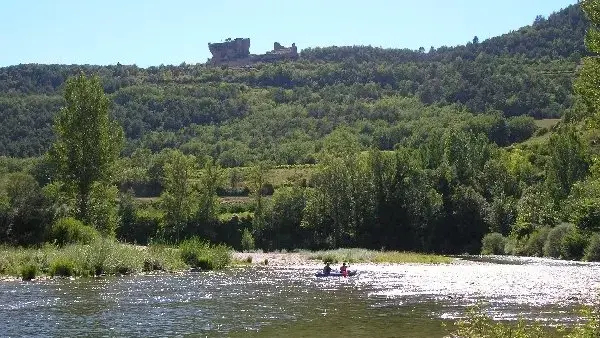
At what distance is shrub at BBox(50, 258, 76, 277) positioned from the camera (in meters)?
40.6

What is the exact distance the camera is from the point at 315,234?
88.6 meters

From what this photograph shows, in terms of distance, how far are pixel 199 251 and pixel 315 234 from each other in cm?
3944

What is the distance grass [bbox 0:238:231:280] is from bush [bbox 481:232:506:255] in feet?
145

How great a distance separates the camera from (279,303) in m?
30.2

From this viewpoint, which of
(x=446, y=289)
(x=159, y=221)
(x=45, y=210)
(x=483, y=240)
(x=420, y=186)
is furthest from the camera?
(x=159, y=221)

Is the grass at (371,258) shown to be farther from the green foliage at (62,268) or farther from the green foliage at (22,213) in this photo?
the green foliage at (62,268)

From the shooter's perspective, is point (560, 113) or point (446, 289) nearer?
Answer: point (446, 289)

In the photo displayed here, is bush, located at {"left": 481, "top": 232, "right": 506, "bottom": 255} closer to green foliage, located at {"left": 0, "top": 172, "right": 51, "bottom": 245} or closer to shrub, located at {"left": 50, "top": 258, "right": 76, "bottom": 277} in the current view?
green foliage, located at {"left": 0, "top": 172, "right": 51, "bottom": 245}

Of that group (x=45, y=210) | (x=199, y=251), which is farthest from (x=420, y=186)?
(x=45, y=210)

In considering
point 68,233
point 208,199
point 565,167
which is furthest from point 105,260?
point 565,167

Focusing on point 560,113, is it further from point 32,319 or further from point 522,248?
point 32,319

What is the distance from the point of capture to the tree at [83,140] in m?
56.3

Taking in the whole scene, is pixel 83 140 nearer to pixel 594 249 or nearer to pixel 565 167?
pixel 594 249

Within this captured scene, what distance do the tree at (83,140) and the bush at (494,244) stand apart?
44.8 m
